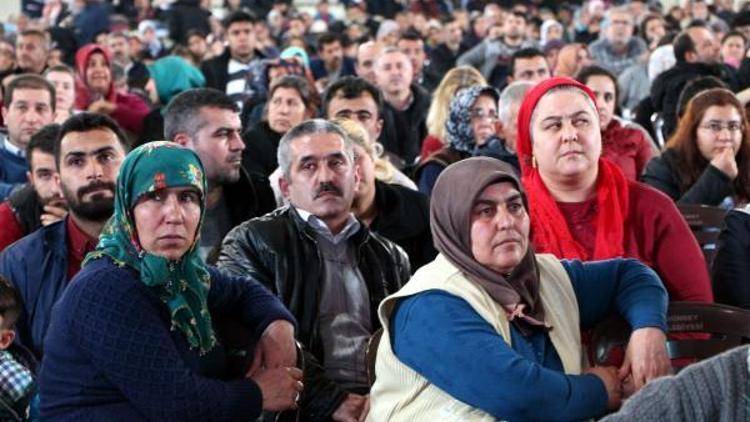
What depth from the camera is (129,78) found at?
10.6 metres

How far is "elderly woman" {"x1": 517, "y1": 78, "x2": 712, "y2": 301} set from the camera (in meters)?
3.37

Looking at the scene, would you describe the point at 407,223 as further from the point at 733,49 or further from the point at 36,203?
the point at 733,49

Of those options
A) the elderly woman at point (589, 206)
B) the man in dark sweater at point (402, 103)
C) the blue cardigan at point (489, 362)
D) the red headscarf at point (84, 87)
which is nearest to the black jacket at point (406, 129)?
the man in dark sweater at point (402, 103)

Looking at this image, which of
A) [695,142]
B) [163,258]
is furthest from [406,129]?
[163,258]

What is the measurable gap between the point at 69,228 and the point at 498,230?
161cm

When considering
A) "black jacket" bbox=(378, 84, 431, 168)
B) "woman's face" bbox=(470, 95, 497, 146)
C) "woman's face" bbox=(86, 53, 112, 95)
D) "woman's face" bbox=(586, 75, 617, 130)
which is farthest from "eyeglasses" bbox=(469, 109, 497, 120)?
"woman's face" bbox=(86, 53, 112, 95)

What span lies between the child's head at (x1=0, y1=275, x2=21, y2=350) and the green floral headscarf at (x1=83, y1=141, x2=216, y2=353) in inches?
22.7

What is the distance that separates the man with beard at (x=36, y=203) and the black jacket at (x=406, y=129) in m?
3.34

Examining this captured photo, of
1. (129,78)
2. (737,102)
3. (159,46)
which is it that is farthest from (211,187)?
(159,46)

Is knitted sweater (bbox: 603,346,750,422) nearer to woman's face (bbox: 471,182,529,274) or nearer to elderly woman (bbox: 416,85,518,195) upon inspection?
woman's face (bbox: 471,182,529,274)

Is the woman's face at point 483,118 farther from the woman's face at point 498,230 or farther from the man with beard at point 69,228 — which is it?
the woman's face at point 498,230

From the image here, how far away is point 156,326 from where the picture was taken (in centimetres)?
272

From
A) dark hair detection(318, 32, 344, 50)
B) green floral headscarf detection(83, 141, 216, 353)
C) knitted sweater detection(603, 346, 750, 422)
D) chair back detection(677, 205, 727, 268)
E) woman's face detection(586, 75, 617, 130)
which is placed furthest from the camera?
dark hair detection(318, 32, 344, 50)

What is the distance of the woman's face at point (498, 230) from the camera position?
8.75 ft
